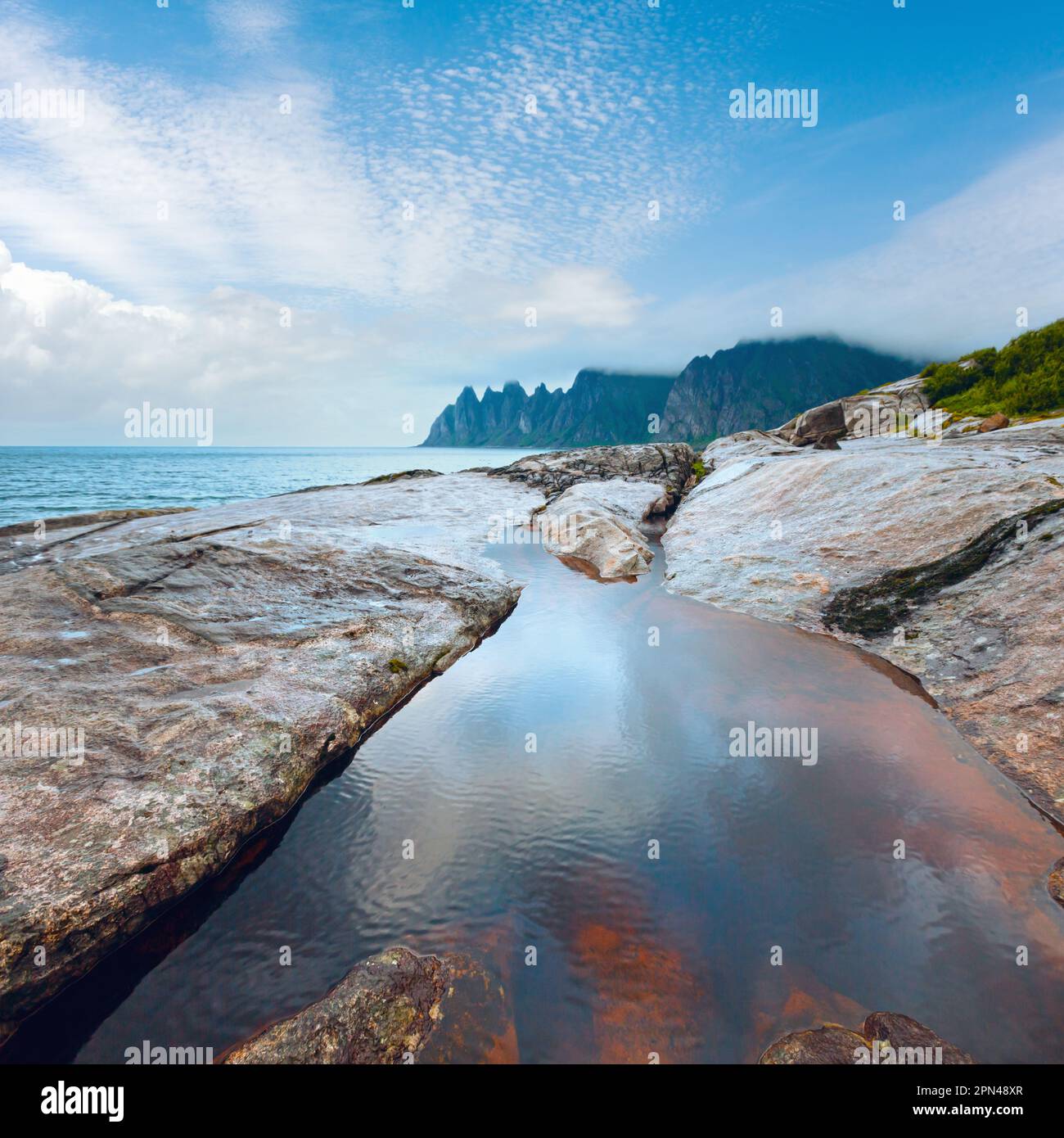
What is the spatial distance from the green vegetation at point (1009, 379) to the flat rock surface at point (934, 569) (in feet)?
220

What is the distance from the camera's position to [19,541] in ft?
59.9

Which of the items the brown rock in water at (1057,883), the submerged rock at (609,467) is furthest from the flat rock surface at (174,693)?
the submerged rock at (609,467)

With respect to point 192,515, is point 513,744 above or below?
below

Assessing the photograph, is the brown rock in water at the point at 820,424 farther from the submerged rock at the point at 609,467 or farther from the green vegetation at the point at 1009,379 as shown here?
the green vegetation at the point at 1009,379

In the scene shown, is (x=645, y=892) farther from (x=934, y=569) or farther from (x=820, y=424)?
(x=820, y=424)

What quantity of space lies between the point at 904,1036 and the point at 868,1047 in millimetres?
347

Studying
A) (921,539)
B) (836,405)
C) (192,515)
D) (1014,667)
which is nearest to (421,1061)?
(1014,667)

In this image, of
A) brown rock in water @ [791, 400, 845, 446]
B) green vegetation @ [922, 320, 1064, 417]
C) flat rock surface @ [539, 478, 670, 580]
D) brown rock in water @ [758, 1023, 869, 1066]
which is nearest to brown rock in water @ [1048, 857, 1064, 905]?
brown rock in water @ [758, 1023, 869, 1066]

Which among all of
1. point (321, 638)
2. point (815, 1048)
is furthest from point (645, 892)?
point (321, 638)

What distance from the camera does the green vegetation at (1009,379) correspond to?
227 feet

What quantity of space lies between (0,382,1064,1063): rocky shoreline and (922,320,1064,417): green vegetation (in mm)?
69245

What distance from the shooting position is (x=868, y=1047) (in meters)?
4.34

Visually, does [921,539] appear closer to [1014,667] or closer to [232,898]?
[1014,667]

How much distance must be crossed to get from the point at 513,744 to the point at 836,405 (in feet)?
168
